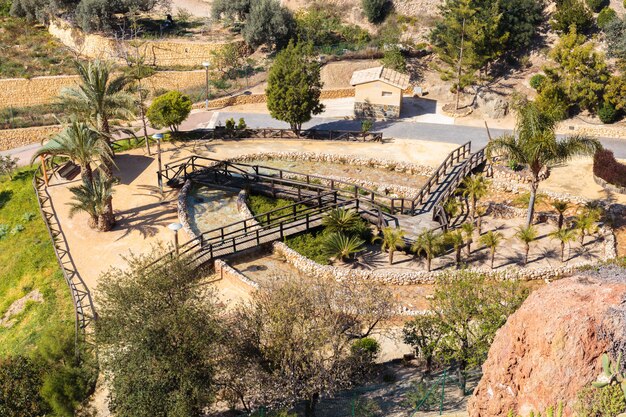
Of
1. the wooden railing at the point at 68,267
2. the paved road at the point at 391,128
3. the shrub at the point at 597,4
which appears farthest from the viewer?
the shrub at the point at 597,4

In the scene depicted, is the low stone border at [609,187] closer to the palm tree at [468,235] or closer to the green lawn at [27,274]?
the palm tree at [468,235]

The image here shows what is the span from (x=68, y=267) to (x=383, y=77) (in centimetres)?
2454

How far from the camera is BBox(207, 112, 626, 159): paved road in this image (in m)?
38.8

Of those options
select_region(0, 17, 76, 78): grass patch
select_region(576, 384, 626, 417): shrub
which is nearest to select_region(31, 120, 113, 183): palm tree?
select_region(576, 384, 626, 417): shrub

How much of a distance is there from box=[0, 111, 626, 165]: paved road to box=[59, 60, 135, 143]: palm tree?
878 centimetres

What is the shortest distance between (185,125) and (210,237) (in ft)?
51.4

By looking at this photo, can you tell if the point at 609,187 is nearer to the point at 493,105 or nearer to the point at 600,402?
the point at 493,105

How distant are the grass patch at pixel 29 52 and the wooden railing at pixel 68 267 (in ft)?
70.0

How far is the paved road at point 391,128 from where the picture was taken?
129 ft

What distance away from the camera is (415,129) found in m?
41.2

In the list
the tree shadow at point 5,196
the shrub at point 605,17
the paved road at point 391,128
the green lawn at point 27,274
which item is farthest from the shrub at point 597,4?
the tree shadow at point 5,196

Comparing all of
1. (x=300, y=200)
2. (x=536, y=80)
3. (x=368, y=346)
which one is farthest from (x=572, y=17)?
(x=368, y=346)

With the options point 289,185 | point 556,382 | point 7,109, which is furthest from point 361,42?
point 556,382

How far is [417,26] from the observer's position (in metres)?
52.7
